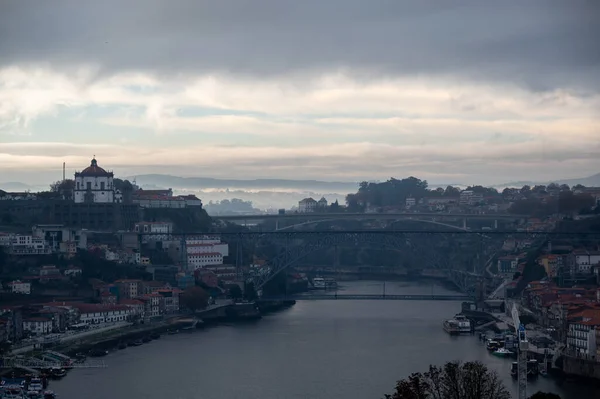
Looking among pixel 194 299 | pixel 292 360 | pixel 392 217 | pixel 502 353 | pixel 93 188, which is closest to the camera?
pixel 292 360

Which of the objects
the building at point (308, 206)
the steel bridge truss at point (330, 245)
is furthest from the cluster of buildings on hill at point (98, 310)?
the building at point (308, 206)

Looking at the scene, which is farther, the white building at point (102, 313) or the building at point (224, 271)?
the building at point (224, 271)

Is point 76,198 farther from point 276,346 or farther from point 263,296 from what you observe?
point 276,346

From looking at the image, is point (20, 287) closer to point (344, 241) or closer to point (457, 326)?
point (457, 326)

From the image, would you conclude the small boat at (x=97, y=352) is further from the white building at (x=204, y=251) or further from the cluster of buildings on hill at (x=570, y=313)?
the white building at (x=204, y=251)

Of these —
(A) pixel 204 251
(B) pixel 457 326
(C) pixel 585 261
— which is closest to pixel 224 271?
(A) pixel 204 251

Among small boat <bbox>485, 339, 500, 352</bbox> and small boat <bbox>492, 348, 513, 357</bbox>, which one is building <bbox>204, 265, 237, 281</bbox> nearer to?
small boat <bbox>485, 339, 500, 352</bbox>

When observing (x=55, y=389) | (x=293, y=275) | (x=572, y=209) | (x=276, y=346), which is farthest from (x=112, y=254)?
(x=572, y=209)

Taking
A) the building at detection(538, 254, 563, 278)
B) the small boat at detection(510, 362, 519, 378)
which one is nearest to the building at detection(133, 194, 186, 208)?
the building at detection(538, 254, 563, 278)
